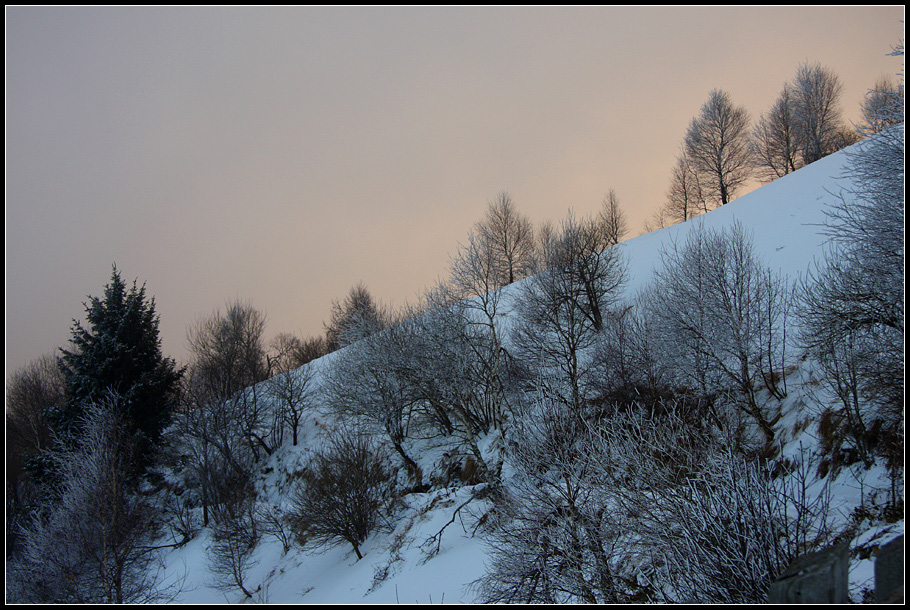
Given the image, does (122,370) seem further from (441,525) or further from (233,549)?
(441,525)

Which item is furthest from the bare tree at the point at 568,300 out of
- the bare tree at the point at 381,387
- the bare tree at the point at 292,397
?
the bare tree at the point at 292,397

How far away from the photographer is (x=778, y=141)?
38969 mm

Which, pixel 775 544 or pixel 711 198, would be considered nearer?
pixel 775 544

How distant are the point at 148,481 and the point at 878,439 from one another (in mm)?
35072

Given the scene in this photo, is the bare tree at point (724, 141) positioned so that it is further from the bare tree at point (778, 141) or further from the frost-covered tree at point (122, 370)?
the frost-covered tree at point (122, 370)

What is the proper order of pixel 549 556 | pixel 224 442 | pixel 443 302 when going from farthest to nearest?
pixel 224 442, pixel 443 302, pixel 549 556

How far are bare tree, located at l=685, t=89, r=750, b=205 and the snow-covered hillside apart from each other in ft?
36.7

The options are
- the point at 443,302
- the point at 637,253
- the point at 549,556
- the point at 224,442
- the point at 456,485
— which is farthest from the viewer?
the point at 637,253

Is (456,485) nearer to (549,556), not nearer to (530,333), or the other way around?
(530,333)

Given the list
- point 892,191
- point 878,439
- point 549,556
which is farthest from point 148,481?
point 892,191

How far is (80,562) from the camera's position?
45.0 feet

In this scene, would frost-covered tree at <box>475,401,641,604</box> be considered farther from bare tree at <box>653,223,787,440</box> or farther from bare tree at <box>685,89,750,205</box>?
bare tree at <box>685,89,750,205</box>

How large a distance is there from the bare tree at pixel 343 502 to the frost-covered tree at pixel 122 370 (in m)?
14.2

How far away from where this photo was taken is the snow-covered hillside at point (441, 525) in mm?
11102
